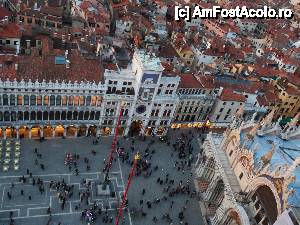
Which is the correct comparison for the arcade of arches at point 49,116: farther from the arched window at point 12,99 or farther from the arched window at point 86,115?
the arched window at point 12,99

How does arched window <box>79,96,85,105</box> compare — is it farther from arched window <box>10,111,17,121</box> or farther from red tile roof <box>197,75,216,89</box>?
red tile roof <box>197,75,216,89</box>

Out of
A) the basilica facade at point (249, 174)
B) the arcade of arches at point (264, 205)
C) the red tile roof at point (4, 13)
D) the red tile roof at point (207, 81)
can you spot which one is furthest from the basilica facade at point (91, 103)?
the red tile roof at point (4, 13)

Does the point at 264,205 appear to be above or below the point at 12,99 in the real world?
above

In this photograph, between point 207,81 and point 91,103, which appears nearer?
point 91,103

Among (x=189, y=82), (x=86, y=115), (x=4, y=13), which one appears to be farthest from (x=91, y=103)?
(x=4, y=13)

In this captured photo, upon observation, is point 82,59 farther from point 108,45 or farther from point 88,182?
point 88,182

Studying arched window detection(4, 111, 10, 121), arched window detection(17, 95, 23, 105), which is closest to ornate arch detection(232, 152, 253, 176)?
arched window detection(17, 95, 23, 105)

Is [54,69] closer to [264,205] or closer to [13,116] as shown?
[13,116]
